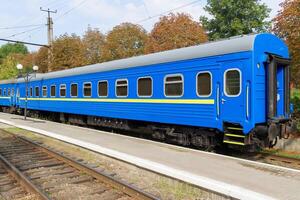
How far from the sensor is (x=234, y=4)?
35.4 metres

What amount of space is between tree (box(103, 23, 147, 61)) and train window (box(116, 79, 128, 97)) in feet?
86.2

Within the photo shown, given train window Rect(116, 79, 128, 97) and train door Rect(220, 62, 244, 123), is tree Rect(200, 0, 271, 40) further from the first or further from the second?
train door Rect(220, 62, 244, 123)

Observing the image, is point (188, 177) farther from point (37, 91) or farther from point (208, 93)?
point (37, 91)

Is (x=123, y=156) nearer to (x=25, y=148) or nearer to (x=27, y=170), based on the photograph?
(x=27, y=170)

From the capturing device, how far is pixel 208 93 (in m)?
11.1

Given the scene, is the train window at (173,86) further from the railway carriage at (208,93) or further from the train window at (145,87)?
the train window at (145,87)

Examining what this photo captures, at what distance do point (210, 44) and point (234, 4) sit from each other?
2576 centimetres

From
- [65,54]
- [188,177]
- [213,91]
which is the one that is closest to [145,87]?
[213,91]

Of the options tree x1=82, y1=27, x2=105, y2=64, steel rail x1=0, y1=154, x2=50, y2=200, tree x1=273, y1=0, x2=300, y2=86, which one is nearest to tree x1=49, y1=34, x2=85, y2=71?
tree x1=82, y1=27, x2=105, y2=64

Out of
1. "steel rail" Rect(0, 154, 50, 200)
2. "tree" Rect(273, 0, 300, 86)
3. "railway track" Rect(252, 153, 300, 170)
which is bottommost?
"railway track" Rect(252, 153, 300, 170)

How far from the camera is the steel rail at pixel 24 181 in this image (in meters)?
6.98

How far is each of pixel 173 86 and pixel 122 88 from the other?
348 centimetres

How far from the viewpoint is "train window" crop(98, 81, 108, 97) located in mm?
16594

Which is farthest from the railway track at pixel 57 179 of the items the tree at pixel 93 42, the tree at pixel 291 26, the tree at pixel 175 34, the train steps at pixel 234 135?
the tree at pixel 93 42
